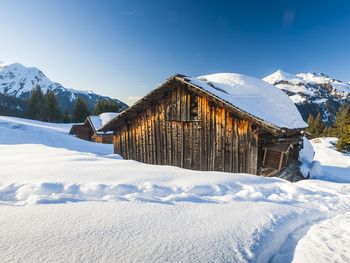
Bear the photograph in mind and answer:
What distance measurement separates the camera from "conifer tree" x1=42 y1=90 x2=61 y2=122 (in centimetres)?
5588

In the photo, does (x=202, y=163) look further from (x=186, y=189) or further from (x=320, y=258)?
(x=320, y=258)

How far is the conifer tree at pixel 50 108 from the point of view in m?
55.9

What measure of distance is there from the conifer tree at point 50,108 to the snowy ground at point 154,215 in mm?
56113

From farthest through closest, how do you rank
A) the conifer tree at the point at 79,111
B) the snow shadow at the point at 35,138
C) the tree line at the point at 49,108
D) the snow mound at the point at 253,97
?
1. the conifer tree at the point at 79,111
2. the tree line at the point at 49,108
3. the snow shadow at the point at 35,138
4. the snow mound at the point at 253,97

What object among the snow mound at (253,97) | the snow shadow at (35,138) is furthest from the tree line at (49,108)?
the snow mound at (253,97)

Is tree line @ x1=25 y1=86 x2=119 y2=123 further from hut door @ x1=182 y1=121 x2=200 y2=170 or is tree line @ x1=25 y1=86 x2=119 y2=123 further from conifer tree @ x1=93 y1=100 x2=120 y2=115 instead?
hut door @ x1=182 y1=121 x2=200 y2=170

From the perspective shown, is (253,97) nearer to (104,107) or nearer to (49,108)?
(104,107)

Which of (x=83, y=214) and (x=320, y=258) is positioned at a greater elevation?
(x=83, y=214)

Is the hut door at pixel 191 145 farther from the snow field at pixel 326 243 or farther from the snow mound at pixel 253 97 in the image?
the snow field at pixel 326 243

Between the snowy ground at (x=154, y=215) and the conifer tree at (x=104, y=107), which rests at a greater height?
the conifer tree at (x=104, y=107)

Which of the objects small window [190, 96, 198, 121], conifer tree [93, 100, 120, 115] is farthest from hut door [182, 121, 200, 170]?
conifer tree [93, 100, 120, 115]

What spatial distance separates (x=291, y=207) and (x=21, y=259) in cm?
442

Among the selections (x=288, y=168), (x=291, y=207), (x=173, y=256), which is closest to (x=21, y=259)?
(x=173, y=256)

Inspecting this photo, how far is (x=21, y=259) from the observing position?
218 cm
